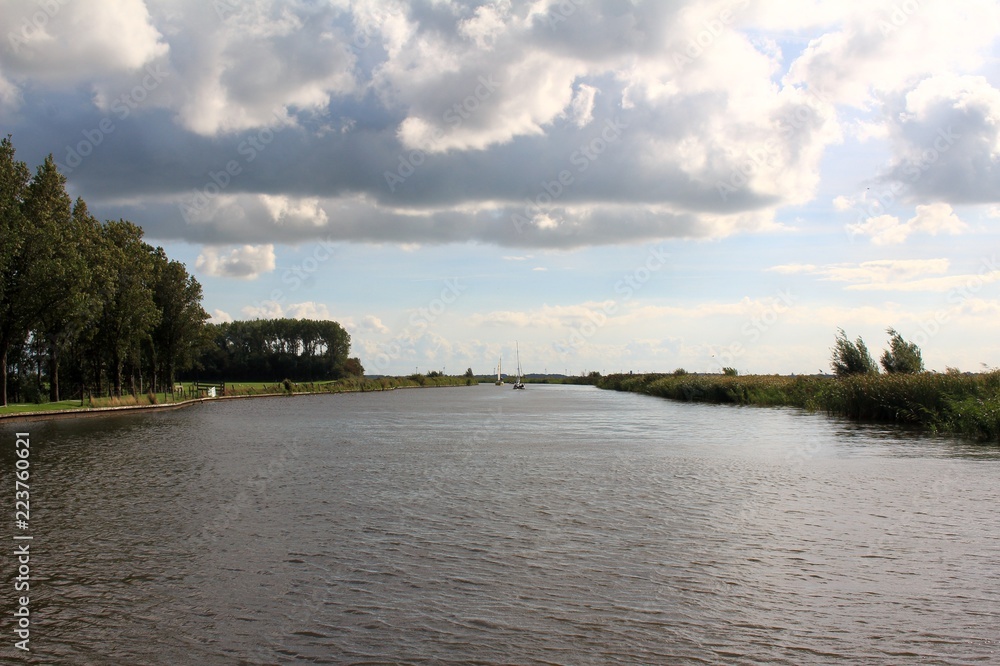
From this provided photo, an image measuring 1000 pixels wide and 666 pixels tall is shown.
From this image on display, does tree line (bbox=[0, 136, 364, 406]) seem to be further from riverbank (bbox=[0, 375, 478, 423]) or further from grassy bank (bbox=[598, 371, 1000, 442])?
grassy bank (bbox=[598, 371, 1000, 442])

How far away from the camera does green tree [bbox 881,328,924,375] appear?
4728 cm

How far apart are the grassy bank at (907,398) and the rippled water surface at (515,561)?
800 cm

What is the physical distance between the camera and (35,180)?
50625 millimetres

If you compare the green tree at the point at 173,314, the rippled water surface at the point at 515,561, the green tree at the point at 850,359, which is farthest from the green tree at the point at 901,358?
the green tree at the point at 173,314

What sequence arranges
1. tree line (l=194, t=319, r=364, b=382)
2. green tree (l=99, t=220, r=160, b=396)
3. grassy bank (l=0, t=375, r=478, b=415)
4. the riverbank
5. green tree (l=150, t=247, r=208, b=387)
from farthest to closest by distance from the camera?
tree line (l=194, t=319, r=364, b=382), green tree (l=150, t=247, r=208, b=387), green tree (l=99, t=220, r=160, b=396), grassy bank (l=0, t=375, r=478, b=415), the riverbank

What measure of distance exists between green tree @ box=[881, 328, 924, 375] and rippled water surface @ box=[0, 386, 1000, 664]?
85.5 feet

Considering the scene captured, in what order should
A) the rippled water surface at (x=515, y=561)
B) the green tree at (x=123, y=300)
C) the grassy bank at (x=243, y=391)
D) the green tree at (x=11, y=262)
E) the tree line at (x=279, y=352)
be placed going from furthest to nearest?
1. the tree line at (x=279, y=352)
2. the green tree at (x=123, y=300)
3. the grassy bank at (x=243, y=391)
4. the green tree at (x=11, y=262)
5. the rippled water surface at (x=515, y=561)

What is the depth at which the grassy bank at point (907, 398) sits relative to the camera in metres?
30.5

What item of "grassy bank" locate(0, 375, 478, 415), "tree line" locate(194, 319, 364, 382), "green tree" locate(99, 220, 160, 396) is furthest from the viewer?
"tree line" locate(194, 319, 364, 382)

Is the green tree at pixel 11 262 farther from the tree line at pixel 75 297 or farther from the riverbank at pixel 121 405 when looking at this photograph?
the riverbank at pixel 121 405

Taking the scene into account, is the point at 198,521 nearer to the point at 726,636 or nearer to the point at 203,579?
the point at 203,579

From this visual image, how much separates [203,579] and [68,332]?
166 ft
